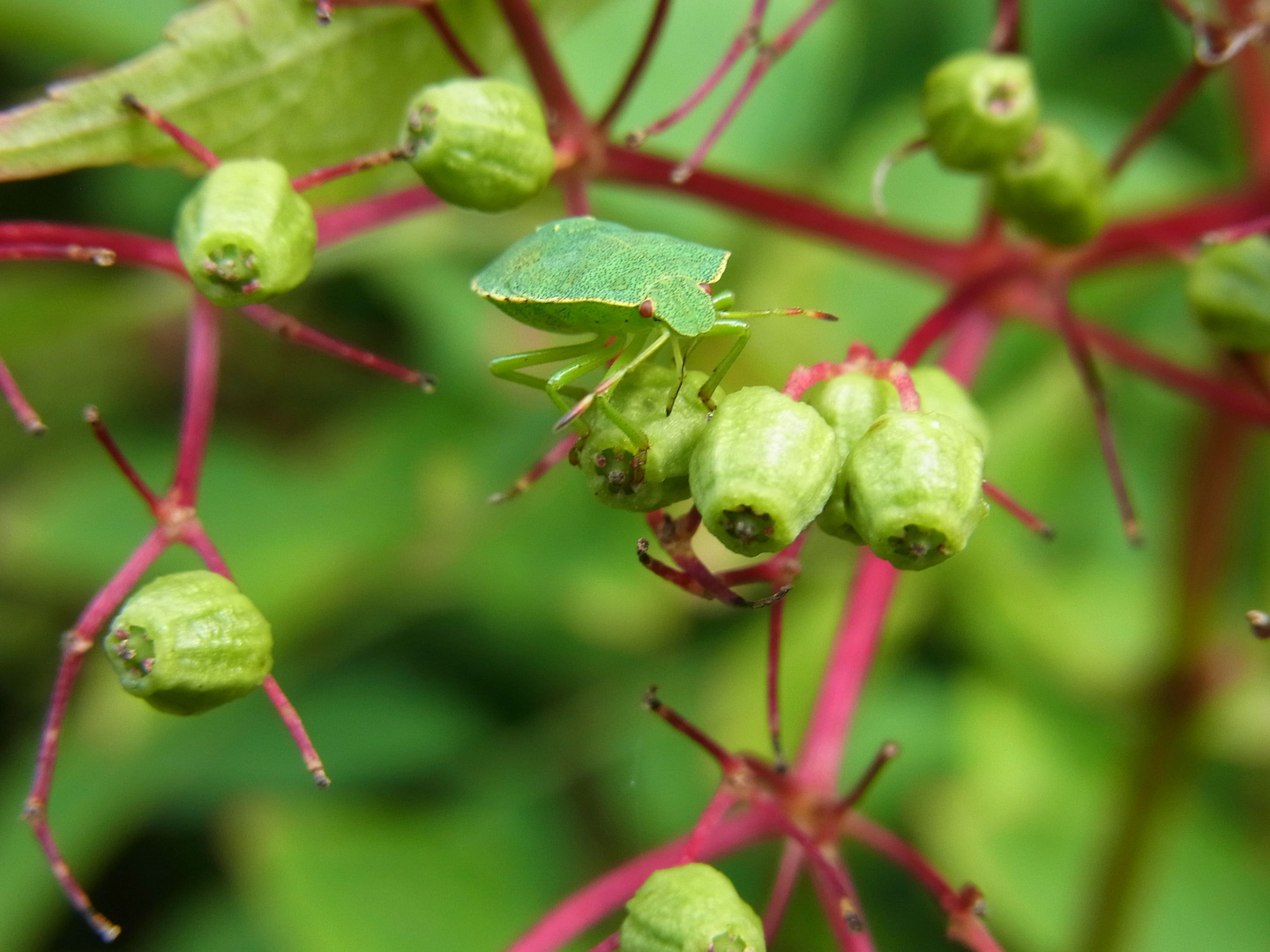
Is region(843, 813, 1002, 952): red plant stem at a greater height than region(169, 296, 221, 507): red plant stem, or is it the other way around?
region(169, 296, 221, 507): red plant stem

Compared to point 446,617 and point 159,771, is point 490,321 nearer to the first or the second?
point 446,617

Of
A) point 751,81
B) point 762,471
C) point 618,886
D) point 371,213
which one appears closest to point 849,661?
point 618,886

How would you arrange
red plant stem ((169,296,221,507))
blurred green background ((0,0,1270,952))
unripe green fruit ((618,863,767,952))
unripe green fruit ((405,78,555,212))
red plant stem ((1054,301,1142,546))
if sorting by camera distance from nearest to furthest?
1. unripe green fruit ((618,863,767,952))
2. unripe green fruit ((405,78,555,212))
3. red plant stem ((169,296,221,507))
4. red plant stem ((1054,301,1142,546))
5. blurred green background ((0,0,1270,952))

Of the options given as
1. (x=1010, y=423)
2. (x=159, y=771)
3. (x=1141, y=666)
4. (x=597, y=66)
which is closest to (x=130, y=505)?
(x=159, y=771)

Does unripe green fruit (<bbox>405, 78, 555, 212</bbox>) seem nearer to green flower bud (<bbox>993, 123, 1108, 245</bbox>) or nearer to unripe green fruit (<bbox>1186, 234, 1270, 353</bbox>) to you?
green flower bud (<bbox>993, 123, 1108, 245</bbox>)

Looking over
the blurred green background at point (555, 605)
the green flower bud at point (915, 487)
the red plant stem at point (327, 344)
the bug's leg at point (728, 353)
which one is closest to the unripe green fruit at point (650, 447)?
the bug's leg at point (728, 353)

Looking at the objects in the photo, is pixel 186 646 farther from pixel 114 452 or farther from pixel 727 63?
pixel 727 63

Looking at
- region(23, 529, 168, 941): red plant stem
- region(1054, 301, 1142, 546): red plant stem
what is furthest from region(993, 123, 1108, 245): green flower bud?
region(23, 529, 168, 941): red plant stem
